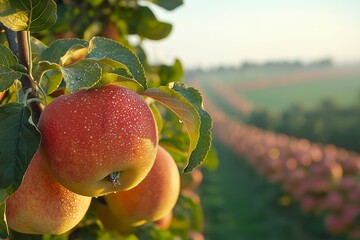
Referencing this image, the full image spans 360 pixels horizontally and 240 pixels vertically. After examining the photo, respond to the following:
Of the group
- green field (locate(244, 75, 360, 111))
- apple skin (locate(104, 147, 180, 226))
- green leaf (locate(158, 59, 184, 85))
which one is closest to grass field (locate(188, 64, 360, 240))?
green leaf (locate(158, 59, 184, 85))

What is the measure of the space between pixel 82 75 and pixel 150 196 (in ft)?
1.29

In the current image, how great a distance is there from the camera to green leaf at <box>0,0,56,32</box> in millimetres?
955

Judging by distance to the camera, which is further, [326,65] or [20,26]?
[326,65]

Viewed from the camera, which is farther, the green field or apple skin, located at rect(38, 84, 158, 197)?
the green field

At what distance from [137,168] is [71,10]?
0.96 metres

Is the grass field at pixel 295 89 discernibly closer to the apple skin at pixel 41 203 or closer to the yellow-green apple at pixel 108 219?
the yellow-green apple at pixel 108 219

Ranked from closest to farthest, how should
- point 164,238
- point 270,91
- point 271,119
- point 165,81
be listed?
point 164,238 < point 165,81 < point 271,119 < point 270,91

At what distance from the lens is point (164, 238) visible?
171 centimetres

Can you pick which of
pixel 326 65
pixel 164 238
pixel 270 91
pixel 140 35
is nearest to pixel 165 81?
pixel 140 35

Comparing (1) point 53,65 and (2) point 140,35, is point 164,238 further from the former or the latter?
(1) point 53,65

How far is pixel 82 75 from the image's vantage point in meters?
0.95

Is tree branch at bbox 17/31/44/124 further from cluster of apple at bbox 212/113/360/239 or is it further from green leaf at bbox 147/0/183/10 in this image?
cluster of apple at bbox 212/113/360/239

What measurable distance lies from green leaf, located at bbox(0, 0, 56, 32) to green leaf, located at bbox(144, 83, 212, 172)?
0.23 meters

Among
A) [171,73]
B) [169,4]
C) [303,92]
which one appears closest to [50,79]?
[169,4]
